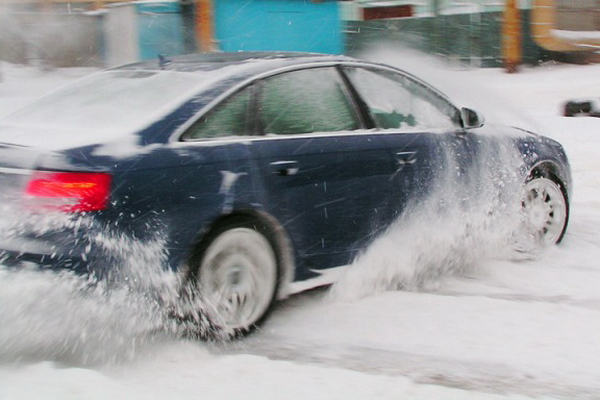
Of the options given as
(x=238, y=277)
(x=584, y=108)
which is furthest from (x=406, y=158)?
(x=584, y=108)

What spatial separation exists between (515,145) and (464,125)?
506mm

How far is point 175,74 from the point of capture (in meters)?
4.93

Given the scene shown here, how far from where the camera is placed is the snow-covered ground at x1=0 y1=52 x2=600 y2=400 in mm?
3875

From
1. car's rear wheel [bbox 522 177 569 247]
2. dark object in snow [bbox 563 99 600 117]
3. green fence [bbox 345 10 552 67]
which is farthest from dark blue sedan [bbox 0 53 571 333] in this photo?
green fence [bbox 345 10 552 67]

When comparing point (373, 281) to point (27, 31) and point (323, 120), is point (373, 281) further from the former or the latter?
point (27, 31)

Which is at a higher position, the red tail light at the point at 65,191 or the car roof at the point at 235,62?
the car roof at the point at 235,62

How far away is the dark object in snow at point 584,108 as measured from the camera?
12531mm

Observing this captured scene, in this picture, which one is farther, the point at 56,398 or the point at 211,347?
the point at 211,347

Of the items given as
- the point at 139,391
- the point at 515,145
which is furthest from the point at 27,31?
the point at 139,391

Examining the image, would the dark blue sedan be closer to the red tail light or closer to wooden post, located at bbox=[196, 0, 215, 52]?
the red tail light

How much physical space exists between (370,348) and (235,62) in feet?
6.06

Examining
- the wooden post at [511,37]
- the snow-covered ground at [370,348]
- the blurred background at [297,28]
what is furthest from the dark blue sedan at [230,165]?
the wooden post at [511,37]

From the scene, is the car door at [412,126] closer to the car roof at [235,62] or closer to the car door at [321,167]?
the car door at [321,167]

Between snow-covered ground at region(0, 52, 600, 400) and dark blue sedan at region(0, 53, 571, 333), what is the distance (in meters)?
0.26
